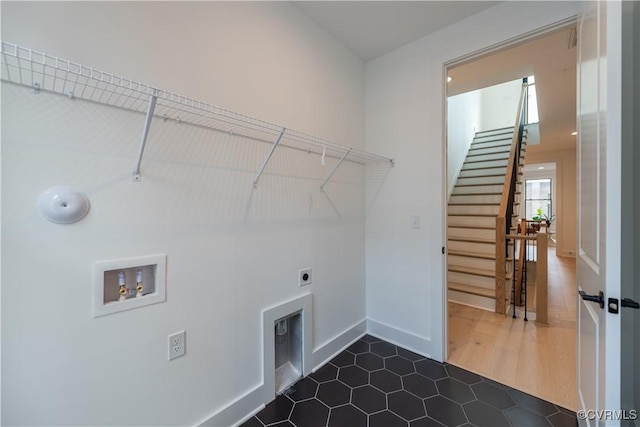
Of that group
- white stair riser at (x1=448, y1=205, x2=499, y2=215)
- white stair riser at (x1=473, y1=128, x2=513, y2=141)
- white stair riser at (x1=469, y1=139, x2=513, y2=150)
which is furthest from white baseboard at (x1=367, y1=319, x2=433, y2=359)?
white stair riser at (x1=473, y1=128, x2=513, y2=141)

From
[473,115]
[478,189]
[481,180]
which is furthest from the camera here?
[473,115]

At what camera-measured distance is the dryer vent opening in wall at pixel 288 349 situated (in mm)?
1738

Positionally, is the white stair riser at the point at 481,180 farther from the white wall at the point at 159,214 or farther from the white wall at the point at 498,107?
the white wall at the point at 159,214

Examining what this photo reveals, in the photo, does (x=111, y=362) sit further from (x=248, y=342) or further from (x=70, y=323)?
(x=248, y=342)

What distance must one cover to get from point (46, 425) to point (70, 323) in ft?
1.12

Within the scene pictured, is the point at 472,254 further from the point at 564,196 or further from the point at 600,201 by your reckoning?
the point at 564,196

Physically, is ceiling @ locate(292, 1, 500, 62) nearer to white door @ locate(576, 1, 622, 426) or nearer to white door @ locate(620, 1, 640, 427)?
white door @ locate(576, 1, 622, 426)

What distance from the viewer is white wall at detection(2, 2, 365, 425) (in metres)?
0.85

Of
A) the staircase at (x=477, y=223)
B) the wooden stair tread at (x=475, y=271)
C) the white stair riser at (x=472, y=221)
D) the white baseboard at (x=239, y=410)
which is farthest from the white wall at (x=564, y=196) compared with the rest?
the white baseboard at (x=239, y=410)

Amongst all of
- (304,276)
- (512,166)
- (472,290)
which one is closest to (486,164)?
(512,166)

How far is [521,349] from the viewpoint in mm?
2119

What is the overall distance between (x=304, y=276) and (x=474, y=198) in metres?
3.60

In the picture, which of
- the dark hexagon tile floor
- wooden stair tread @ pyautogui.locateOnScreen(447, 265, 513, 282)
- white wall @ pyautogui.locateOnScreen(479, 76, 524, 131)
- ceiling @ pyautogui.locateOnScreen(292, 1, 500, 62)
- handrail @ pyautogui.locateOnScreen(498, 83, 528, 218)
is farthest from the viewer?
white wall @ pyautogui.locateOnScreen(479, 76, 524, 131)

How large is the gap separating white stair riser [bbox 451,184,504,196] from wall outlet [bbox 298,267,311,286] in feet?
12.0
